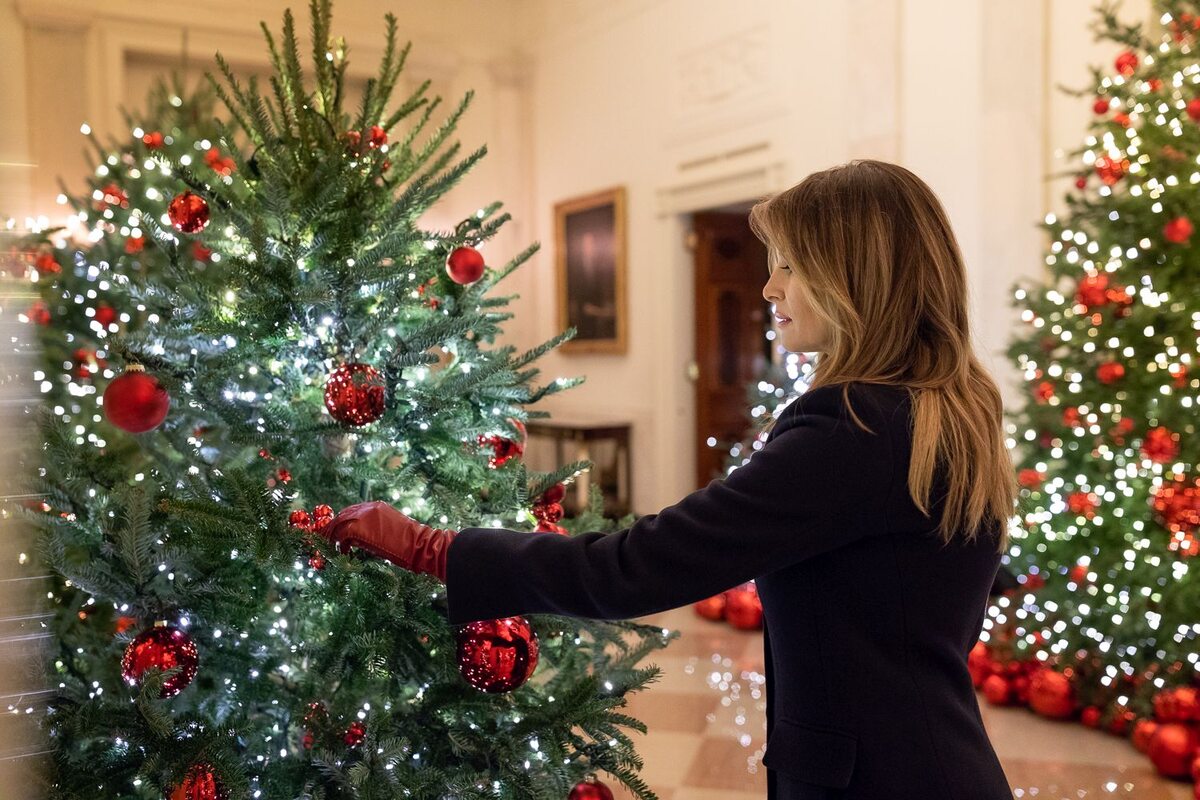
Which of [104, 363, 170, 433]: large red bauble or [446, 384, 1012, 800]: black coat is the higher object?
[104, 363, 170, 433]: large red bauble

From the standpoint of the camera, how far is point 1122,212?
14.9 ft

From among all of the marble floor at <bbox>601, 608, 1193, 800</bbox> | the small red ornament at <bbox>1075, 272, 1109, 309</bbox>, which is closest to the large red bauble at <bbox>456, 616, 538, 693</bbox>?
the marble floor at <bbox>601, 608, 1193, 800</bbox>

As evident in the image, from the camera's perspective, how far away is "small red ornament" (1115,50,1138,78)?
4.50 metres

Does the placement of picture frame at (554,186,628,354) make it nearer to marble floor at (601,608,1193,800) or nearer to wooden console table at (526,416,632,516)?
wooden console table at (526,416,632,516)

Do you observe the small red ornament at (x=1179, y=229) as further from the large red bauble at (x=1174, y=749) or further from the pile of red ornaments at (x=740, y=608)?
the pile of red ornaments at (x=740, y=608)

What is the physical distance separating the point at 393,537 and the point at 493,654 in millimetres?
425

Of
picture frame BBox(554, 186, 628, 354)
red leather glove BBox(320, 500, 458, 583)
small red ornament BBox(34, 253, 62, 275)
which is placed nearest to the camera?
red leather glove BBox(320, 500, 458, 583)

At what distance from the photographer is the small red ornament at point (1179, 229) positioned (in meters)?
4.18

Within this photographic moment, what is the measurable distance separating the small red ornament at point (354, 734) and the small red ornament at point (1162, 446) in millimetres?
3619

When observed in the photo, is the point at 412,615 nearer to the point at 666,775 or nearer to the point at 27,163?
the point at 27,163

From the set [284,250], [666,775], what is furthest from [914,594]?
[666,775]

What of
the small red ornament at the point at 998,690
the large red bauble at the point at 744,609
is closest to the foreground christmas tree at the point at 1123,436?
the small red ornament at the point at 998,690

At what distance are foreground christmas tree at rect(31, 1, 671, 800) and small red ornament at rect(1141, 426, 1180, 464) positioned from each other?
299cm

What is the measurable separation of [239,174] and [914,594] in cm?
162
